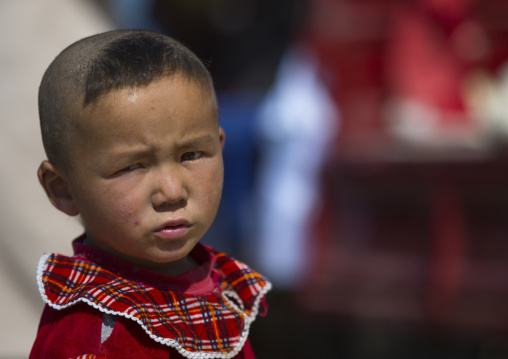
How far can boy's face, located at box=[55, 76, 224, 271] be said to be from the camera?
4.09ft

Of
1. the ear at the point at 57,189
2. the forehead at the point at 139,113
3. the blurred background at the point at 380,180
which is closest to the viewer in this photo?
the forehead at the point at 139,113

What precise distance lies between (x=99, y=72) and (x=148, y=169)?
0.18 metres

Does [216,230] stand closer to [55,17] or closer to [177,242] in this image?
[55,17]

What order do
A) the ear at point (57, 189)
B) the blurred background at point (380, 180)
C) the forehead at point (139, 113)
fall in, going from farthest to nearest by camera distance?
1. the blurred background at point (380, 180)
2. the ear at point (57, 189)
3. the forehead at point (139, 113)

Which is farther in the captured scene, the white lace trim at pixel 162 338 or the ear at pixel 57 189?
the ear at pixel 57 189

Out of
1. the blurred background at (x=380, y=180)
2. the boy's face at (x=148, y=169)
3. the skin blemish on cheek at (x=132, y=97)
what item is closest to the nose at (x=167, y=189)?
the boy's face at (x=148, y=169)

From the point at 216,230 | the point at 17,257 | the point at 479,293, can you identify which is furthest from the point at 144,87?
the point at 216,230

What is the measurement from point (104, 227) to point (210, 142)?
0.24 metres

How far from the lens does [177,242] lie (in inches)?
51.7

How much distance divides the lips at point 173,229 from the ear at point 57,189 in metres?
0.19

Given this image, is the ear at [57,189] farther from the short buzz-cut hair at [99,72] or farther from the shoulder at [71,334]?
the shoulder at [71,334]

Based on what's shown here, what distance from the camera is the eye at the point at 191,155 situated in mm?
1320

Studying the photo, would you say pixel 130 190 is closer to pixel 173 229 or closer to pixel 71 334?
pixel 173 229

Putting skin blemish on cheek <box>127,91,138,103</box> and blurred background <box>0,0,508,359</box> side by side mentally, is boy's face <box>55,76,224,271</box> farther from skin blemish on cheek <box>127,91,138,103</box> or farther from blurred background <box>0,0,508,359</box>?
blurred background <box>0,0,508,359</box>
